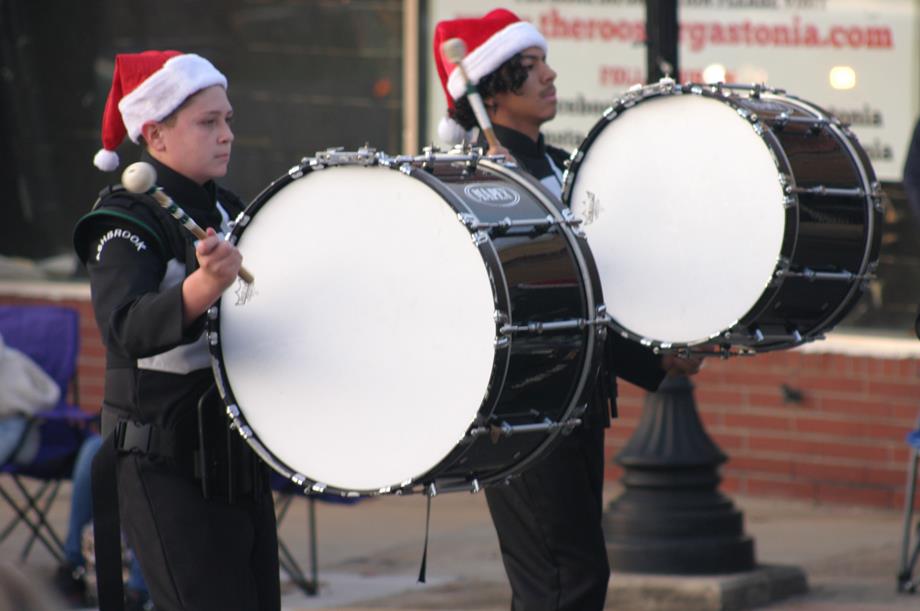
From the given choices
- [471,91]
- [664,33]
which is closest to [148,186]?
[471,91]

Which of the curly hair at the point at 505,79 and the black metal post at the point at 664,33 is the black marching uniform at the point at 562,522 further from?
the black metal post at the point at 664,33

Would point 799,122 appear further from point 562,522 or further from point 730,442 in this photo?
point 730,442

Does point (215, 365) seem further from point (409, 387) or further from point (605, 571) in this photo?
point (605, 571)

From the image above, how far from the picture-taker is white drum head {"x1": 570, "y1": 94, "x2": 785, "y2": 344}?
462 centimetres

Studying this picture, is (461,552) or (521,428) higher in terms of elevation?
(521,428)

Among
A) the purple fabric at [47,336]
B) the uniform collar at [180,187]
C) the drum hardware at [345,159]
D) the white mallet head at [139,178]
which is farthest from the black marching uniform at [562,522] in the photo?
the purple fabric at [47,336]

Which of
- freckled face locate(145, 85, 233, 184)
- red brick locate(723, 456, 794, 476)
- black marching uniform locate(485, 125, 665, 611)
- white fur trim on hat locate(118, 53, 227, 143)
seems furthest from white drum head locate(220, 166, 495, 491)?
red brick locate(723, 456, 794, 476)

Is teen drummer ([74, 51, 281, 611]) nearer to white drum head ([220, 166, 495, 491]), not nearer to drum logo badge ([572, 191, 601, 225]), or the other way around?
white drum head ([220, 166, 495, 491])

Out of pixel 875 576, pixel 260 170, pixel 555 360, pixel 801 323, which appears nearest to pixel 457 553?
pixel 875 576

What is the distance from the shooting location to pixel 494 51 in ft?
16.2

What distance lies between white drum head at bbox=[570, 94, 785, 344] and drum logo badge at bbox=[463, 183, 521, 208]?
69 cm

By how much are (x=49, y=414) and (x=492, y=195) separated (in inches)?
140

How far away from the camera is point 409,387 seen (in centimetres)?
383

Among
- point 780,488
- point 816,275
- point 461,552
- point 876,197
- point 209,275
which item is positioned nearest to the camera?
point 209,275
